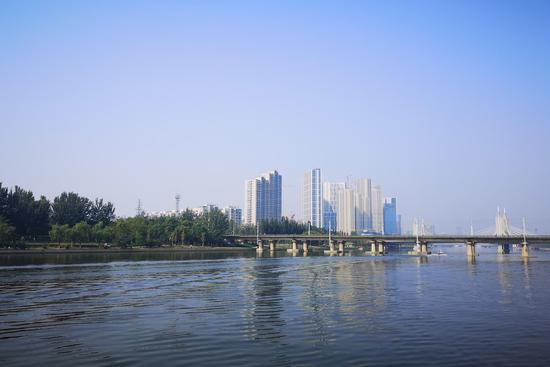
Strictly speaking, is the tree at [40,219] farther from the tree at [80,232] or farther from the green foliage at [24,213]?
the tree at [80,232]

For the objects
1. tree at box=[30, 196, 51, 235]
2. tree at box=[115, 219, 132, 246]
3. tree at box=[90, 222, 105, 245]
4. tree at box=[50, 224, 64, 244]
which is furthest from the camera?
tree at box=[115, 219, 132, 246]

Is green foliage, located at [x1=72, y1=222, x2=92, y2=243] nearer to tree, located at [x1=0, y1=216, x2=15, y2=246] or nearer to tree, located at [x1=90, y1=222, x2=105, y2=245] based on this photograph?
tree, located at [x1=90, y1=222, x2=105, y2=245]

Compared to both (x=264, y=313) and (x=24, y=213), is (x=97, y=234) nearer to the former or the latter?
(x=24, y=213)

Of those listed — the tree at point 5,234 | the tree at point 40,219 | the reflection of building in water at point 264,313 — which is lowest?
the reflection of building in water at point 264,313

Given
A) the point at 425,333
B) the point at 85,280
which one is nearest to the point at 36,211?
the point at 85,280

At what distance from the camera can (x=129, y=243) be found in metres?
192

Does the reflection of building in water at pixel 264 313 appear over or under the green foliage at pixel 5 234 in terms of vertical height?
under

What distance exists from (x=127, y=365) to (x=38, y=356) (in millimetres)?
5174

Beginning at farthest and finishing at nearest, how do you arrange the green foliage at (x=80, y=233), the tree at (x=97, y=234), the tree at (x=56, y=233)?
the tree at (x=97, y=234) → the green foliage at (x=80, y=233) → the tree at (x=56, y=233)

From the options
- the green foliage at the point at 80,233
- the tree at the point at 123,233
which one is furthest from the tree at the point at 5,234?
the tree at the point at 123,233

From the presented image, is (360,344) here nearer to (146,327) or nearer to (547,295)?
(146,327)

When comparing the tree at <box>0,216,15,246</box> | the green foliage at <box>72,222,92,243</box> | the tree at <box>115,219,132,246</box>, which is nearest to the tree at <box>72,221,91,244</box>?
the green foliage at <box>72,222,92,243</box>

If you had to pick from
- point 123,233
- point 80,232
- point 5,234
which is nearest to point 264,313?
point 5,234

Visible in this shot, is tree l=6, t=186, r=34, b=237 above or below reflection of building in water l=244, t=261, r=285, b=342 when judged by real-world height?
above
